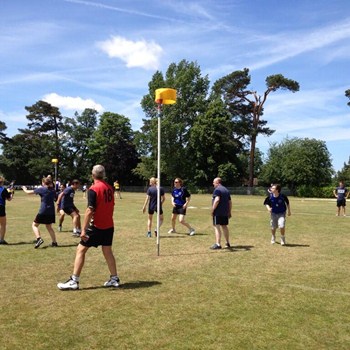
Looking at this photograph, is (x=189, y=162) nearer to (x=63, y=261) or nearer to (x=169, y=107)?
(x=169, y=107)

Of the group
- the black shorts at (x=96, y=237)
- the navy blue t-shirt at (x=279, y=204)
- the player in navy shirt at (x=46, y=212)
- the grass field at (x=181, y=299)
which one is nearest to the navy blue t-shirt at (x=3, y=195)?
the player in navy shirt at (x=46, y=212)

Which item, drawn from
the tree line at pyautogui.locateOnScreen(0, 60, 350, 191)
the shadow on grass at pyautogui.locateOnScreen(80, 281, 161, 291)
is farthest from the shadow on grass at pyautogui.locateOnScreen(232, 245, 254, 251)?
the tree line at pyautogui.locateOnScreen(0, 60, 350, 191)

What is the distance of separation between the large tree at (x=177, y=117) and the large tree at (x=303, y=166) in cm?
1303

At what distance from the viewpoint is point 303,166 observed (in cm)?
5450

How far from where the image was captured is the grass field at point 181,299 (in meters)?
4.54

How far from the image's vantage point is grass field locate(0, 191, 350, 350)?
14.9 ft

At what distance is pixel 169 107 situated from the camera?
59469 mm

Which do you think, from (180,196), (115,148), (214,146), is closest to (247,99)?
(214,146)

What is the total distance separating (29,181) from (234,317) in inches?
3278

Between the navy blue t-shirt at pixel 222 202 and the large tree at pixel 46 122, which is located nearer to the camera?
the navy blue t-shirt at pixel 222 202

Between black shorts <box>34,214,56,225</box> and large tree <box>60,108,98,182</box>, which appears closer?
black shorts <box>34,214,56,225</box>

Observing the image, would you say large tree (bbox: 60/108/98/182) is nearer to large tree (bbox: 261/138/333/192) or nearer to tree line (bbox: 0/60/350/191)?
tree line (bbox: 0/60/350/191)

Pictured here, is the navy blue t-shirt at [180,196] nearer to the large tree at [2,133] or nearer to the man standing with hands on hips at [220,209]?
the man standing with hands on hips at [220,209]

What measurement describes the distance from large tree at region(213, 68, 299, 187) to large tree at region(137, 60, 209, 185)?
5.74 meters
